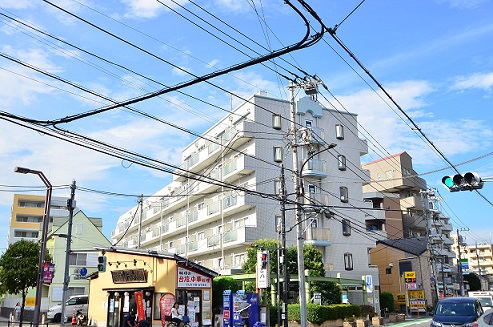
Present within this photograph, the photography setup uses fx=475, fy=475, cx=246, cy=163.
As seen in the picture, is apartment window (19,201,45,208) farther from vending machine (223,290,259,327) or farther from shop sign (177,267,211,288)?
vending machine (223,290,259,327)

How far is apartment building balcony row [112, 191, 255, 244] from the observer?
135 ft

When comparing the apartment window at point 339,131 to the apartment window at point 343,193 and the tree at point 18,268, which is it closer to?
the apartment window at point 343,193

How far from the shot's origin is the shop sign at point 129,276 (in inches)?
1049

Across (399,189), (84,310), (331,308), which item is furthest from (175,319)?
(399,189)

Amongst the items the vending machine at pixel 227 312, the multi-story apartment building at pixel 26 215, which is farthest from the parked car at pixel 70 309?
the multi-story apartment building at pixel 26 215

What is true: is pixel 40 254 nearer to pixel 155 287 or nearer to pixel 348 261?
pixel 155 287

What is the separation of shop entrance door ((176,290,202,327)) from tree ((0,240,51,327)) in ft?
41.1

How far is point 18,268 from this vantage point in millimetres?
31766

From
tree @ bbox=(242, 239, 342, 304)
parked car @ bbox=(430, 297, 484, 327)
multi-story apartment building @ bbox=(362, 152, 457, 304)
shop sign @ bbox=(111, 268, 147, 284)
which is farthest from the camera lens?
multi-story apartment building @ bbox=(362, 152, 457, 304)

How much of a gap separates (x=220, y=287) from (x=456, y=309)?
52.6ft

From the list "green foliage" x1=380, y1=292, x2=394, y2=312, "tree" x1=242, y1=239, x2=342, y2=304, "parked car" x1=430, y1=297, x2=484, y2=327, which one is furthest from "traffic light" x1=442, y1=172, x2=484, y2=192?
"green foliage" x1=380, y1=292, x2=394, y2=312

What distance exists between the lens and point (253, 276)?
1272 inches

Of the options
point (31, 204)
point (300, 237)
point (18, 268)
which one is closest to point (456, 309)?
point (300, 237)

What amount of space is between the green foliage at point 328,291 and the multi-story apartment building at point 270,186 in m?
6.18
